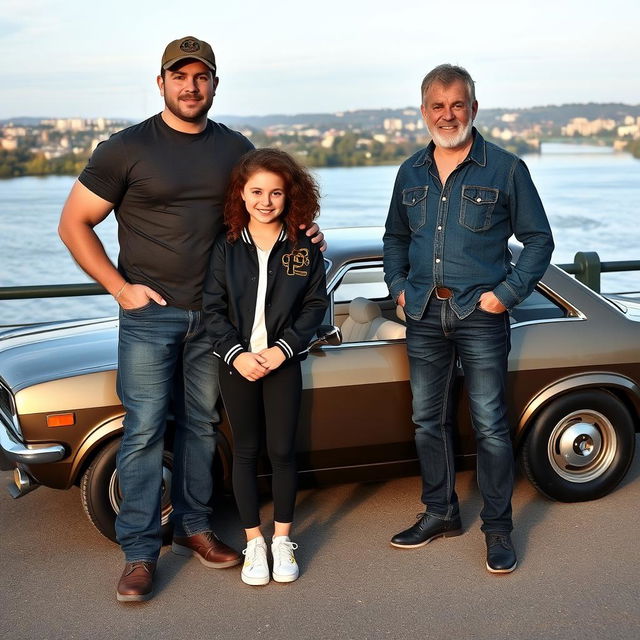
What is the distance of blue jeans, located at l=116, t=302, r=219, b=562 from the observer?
433cm

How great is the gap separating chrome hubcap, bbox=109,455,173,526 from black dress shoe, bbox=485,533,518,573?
1530mm

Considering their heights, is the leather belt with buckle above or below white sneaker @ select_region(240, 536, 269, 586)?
above

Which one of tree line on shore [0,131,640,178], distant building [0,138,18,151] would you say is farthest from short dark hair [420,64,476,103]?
distant building [0,138,18,151]

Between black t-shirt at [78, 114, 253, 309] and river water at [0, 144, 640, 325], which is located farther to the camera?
river water at [0, 144, 640, 325]

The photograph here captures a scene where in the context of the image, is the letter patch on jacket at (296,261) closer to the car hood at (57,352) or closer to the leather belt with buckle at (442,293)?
the leather belt with buckle at (442,293)

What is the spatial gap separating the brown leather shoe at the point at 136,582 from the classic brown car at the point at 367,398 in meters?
0.43

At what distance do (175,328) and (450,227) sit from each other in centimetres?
130

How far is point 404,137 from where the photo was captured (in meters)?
22.8

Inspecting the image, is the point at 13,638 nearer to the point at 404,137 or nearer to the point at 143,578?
the point at 143,578

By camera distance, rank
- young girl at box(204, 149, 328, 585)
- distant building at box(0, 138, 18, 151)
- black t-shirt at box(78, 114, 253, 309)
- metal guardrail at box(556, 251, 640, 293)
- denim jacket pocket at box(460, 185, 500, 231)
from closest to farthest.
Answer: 1. black t-shirt at box(78, 114, 253, 309)
2. young girl at box(204, 149, 328, 585)
3. denim jacket pocket at box(460, 185, 500, 231)
4. metal guardrail at box(556, 251, 640, 293)
5. distant building at box(0, 138, 18, 151)

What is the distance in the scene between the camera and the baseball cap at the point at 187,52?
4.21m

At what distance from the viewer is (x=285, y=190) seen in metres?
4.36

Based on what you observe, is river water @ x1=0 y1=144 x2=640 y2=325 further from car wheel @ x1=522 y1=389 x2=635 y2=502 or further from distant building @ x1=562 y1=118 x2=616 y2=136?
car wheel @ x1=522 y1=389 x2=635 y2=502

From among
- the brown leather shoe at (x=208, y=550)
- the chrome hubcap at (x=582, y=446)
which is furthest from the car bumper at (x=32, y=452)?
the chrome hubcap at (x=582, y=446)
